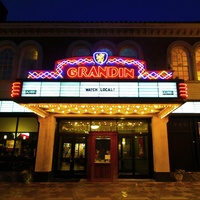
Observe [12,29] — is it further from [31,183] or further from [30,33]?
[31,183]

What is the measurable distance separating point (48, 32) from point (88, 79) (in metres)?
6.48

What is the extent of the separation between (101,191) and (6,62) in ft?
33.3

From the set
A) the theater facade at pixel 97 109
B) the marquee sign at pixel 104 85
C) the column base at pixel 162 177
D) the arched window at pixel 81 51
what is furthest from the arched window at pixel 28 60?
the column base at pixel 162 177

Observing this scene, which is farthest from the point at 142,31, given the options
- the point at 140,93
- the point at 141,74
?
the point at 140,93

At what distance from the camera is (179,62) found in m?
12.9

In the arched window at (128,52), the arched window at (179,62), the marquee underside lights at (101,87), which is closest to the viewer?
the marquee underside lights at (101,87)

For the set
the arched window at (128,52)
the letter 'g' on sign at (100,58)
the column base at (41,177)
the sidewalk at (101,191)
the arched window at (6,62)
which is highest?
the arched window at (128,52)

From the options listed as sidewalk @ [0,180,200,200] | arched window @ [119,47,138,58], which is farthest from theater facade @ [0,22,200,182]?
sidewalk @ [0,180,200,200]

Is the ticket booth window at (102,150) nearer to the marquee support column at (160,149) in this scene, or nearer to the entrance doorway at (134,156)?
the entrance doorway at (134,156)

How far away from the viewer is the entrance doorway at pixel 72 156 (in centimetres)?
1194

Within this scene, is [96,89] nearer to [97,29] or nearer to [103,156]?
[103,156]

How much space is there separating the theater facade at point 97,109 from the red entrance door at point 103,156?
57mm

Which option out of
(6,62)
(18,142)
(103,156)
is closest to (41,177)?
(18,142)

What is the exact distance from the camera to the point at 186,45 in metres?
12.9
